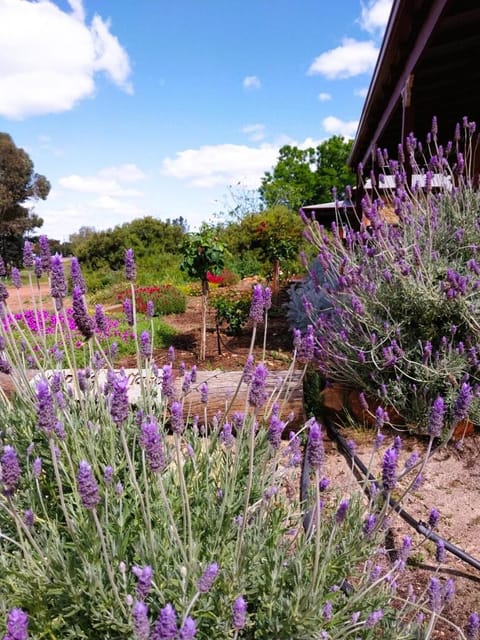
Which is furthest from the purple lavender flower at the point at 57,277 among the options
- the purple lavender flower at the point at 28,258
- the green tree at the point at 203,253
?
the green tree at the point at 203,253

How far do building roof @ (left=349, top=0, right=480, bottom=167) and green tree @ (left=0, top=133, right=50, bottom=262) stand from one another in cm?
2357

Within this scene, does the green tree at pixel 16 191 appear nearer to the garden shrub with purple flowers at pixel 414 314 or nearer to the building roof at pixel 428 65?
the building roof at pixel 428 65

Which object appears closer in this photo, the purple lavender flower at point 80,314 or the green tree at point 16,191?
the purple lavender flower at point 80,314

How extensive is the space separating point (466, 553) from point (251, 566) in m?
1.61

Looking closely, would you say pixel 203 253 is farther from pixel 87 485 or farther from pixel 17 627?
pixel 17 627

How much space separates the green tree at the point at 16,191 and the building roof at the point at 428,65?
23569 millimetres

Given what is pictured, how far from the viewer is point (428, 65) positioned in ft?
18.9

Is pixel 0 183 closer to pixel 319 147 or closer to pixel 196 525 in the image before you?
pixel 319 147

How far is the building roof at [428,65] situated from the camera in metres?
4.35

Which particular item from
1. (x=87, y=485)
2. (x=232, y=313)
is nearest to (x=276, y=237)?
(x=232, y=313)

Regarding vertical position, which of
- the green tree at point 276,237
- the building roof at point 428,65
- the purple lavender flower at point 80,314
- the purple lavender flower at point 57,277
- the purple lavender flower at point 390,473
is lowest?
the purple lavender flower at point 390,473

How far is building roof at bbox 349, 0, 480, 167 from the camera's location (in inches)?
171

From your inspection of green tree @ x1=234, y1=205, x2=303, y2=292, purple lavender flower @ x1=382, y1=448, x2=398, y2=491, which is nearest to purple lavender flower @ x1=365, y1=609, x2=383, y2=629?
purple lavender flower @ x1=382, y1=448, x2=398, y2=491

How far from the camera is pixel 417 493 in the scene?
306cm
